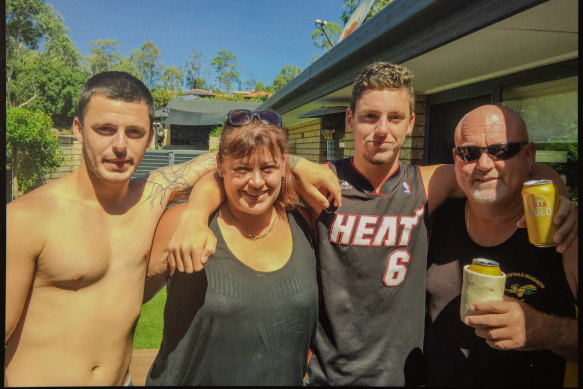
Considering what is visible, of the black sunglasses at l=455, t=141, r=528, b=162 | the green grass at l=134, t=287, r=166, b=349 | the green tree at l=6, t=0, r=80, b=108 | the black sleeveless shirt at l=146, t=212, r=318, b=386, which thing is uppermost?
the green tree at l=6, t=0, r=80, b=108

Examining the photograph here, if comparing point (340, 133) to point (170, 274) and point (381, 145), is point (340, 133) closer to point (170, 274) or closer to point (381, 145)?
point (381, 145)

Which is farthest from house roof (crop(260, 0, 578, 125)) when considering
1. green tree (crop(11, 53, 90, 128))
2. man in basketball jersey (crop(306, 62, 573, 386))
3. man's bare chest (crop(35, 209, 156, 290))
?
green tree (crop(11, 53, 90, 128))

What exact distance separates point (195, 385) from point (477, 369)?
1410mm

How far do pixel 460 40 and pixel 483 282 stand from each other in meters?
1.79

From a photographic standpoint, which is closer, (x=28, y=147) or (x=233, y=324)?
(x=233, y=324)

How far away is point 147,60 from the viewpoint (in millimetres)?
2775

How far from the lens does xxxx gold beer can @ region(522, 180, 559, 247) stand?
55.7 inches

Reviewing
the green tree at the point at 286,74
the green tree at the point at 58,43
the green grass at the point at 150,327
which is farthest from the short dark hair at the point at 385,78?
the green tree at the point at 286,74

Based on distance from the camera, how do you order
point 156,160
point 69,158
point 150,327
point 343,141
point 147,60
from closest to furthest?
point 69,158
point 147,60
point 150,327
point 156,160
point 343,141

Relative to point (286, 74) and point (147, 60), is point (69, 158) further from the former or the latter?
point (286, 74)

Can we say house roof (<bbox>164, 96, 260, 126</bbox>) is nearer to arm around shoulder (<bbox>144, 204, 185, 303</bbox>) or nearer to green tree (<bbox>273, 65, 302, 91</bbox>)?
green tree (<bbox>273, 65, 302, 91</bbox>)

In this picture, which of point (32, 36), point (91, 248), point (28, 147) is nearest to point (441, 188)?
point (91, 248)

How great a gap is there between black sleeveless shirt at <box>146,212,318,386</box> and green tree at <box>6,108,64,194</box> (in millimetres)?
1658

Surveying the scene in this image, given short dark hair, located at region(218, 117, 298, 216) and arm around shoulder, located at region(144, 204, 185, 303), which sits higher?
short dark hair, located at region(218, 117, 298, 216)
